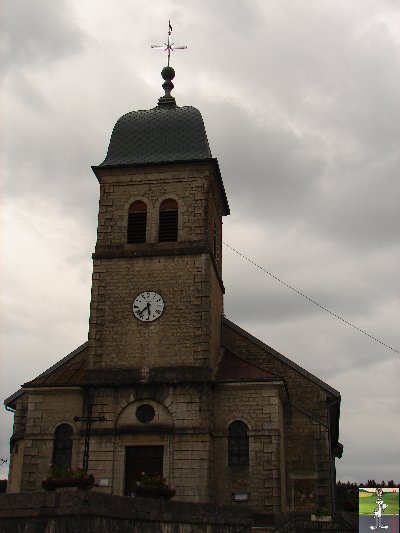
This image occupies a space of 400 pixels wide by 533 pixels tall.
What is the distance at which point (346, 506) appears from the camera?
2328 centimetres

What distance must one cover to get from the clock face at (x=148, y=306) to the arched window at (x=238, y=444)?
495 centimetres

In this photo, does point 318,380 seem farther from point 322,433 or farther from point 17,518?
point 17,518

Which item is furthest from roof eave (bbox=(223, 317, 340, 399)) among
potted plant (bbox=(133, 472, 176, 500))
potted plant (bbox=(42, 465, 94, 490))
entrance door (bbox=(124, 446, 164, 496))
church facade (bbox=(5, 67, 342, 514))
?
potted plant (bbox=(42, 465, 94, 490))

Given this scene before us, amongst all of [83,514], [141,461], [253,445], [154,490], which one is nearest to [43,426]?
[141,461]

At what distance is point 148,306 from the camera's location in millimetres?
27828

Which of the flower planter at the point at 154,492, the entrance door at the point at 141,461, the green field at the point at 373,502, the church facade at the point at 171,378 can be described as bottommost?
the green field at the point at 373,502

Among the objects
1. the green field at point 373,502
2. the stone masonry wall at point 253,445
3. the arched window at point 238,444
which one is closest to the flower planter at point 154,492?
the green field at point 373,502

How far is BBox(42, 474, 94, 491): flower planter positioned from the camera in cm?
1741

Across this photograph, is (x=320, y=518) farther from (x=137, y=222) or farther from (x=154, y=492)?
(x=137, y=222)

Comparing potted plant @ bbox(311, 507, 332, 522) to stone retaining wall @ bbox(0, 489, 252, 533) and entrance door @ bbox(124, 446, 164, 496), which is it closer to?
stone retaining wall @ bbox(0, 489, 252, 533)

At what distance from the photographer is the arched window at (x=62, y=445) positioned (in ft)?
86.9

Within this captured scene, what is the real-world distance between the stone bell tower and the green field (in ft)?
33.4

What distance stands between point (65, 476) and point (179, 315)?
1045cm

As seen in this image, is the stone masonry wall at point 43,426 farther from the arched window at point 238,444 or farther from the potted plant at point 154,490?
the potted plant at point 154,490
